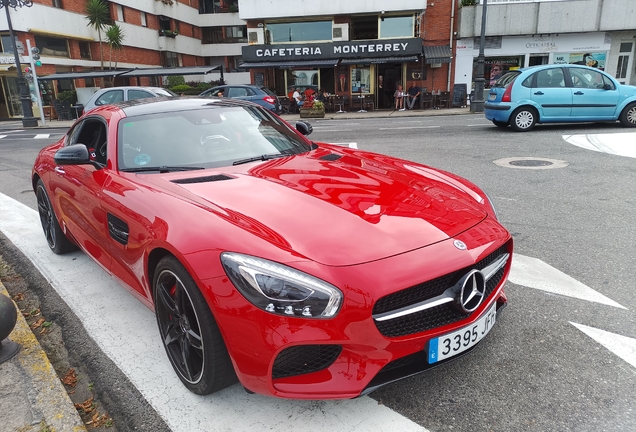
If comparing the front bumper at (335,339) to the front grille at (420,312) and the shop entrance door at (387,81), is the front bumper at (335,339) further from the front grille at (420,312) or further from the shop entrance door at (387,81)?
the shop entrance door at (387,81)

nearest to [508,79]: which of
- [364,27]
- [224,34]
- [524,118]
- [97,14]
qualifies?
[524,118]

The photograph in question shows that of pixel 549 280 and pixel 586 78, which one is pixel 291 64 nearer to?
pixel 586 78

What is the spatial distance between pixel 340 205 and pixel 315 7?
26020 millimetres

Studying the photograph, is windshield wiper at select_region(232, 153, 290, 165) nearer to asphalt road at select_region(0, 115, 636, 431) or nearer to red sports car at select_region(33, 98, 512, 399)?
red sports car at select_region(33, 98, 512, 399)

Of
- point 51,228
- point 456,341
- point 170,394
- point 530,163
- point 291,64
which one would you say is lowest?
point 170,394

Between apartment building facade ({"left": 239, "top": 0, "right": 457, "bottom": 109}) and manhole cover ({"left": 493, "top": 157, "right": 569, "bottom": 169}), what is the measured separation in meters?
17.7

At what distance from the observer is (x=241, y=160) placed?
3.41 m

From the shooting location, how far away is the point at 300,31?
1065 inches

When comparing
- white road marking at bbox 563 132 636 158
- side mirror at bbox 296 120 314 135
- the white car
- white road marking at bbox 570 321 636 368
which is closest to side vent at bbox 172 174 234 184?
side mirror at bbox 296 120 314 135

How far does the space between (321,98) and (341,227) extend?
24.5 meters

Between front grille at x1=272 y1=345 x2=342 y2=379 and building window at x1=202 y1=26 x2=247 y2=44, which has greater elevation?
building window at x1=202 y1=26 x2=247 y2=44

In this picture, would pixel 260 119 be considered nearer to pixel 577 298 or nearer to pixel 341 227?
pixel 341 227

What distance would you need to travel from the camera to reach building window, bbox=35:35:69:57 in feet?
93.7

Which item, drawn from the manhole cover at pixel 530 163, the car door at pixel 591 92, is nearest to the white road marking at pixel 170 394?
the manhole cover at pixel 530 163
